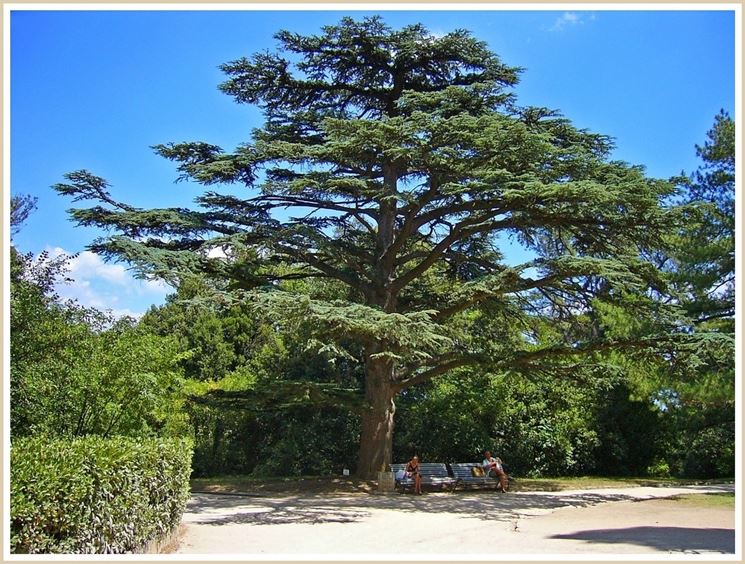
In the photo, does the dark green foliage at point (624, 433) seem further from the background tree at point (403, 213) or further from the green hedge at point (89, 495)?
the green hedge at point (89, 495)

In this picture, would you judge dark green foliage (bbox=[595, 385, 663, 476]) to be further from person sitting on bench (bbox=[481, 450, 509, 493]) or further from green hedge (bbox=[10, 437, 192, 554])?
green hedge (bbox=[10, 437, 192, 554])

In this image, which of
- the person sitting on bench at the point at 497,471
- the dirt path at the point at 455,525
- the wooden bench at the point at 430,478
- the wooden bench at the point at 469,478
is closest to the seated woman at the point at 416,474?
the wooden bench at the point at 430,478

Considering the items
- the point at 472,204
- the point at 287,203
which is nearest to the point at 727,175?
the point at 472,204

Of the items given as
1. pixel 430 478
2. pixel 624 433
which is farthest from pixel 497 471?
pixel 624 433

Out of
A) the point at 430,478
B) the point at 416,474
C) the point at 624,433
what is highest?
the point at 624,433

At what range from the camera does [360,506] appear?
14727 millimetres

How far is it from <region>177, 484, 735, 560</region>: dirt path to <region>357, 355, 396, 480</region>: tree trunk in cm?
173

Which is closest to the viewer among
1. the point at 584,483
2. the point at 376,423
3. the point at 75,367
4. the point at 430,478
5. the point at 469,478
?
the point at 75,367

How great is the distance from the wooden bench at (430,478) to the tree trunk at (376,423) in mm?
653

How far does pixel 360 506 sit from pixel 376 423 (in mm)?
4404

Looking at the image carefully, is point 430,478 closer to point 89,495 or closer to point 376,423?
point 376,423

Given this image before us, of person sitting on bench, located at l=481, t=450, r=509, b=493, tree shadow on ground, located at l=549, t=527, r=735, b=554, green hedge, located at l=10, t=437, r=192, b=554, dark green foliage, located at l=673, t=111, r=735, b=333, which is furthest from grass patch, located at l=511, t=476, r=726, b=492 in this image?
green hedge, located at l=10, t=437, r=192, b=554

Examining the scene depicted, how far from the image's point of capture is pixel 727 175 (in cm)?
1550

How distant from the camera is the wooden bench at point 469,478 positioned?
19.1 meters
